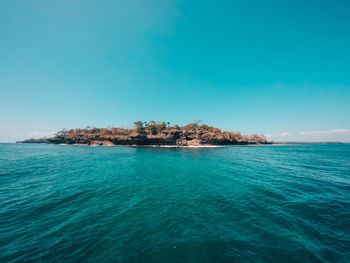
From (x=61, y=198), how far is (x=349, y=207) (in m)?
23.6

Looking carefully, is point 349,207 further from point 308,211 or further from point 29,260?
point 29,260

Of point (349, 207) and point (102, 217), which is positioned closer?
point (102, 217)

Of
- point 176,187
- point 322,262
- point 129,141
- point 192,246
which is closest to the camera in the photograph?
point 322,262

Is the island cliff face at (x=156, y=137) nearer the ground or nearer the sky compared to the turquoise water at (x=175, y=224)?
nearer the sky

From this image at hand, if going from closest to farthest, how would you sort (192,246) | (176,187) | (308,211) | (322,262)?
(322,262) → (192,246) → (308,211) → (176,187)

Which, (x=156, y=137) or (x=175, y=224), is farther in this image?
(x=156, y=137)

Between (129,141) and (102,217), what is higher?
(129,141)

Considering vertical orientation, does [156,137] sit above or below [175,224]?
above

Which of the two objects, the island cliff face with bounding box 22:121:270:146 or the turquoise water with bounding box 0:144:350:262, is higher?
the island cliff face with bounding box 22:121:270:146

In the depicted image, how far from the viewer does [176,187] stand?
13.0m

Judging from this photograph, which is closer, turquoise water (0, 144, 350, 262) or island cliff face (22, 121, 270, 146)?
turquoise water (0, 144, 350, 262)

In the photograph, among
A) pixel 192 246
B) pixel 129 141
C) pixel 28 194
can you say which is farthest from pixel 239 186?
pixel 129 141

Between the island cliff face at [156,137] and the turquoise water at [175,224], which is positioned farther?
the island cliff face at [156,137]

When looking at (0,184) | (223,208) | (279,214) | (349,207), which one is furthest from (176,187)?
(0,184)
